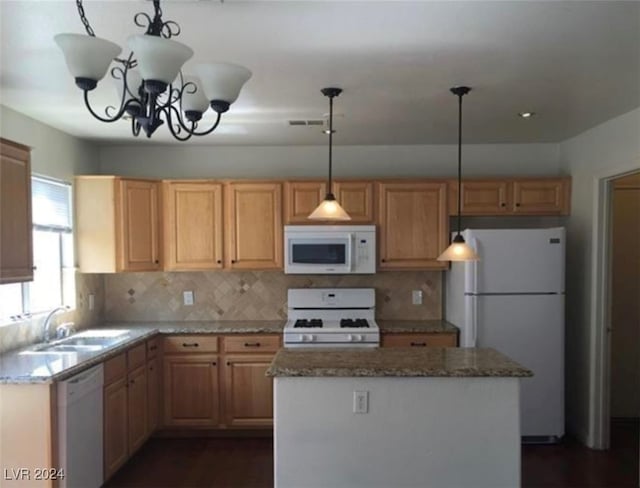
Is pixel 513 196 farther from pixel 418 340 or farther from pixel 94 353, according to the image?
pixel 94 353

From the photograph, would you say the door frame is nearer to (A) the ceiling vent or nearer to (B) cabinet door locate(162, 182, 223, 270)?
(A) the ceiling vent

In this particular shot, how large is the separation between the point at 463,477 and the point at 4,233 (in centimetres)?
274

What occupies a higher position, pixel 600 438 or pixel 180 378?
→ pixel 180 378

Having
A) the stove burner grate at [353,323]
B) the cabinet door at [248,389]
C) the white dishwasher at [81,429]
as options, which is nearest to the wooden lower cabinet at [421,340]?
the stove burner grate at [353,323]

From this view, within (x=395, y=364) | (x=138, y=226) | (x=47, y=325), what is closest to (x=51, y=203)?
(x=138, y=226)

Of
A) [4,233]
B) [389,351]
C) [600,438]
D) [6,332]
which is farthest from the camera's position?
[600,438]

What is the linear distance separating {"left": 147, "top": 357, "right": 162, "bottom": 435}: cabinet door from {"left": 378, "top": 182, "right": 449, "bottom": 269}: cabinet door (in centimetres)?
205

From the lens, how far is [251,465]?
11.3 feet

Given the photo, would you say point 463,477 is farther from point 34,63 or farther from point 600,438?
point 34,63

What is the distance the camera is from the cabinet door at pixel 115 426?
9.96ft

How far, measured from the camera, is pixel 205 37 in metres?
2.08

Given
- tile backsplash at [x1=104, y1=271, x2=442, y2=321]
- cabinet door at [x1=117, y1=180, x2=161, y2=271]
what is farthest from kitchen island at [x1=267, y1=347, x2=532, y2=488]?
cabinet door at [x1=117, y1=180, x2=161, y2=271]

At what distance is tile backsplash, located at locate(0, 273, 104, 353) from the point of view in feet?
9.98

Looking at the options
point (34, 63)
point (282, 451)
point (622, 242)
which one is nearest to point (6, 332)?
point (34, 63)
